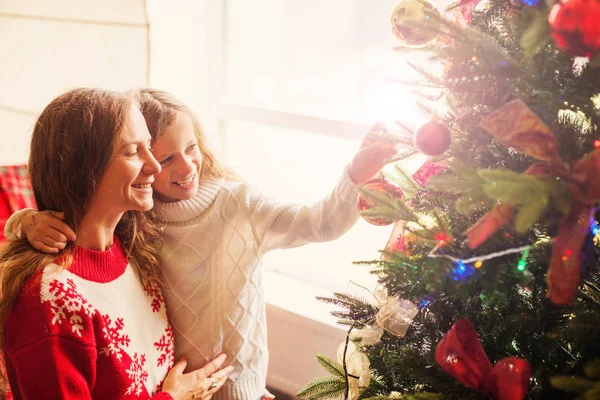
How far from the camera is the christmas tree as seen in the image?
0.63 m

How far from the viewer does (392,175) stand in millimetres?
1024

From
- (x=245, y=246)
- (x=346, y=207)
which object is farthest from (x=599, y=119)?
(x=245, y=246)

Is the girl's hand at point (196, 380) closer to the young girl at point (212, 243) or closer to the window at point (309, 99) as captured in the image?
the young girl at point (212, 243)

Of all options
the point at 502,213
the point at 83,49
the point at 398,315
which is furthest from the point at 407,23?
the point at 83,49

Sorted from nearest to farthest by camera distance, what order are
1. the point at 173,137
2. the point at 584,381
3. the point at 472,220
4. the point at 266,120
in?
the point at 584,381 → the point at 472,220 → the point at 173,137 → the point at 266,120

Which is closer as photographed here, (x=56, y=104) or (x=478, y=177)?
(x=478, y=177)

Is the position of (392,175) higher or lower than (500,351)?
higher

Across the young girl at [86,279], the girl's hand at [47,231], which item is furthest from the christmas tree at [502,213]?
the girl's hand at [47,231]

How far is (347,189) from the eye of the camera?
107 cm

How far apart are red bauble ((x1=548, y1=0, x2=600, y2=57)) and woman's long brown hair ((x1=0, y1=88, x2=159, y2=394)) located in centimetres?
81

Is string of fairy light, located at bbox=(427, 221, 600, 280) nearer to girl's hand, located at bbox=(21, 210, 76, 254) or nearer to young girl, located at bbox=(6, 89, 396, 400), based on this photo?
young girl, located at bbox=(6, 89, 396, 400)

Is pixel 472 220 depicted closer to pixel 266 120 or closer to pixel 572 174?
pixel 572 174

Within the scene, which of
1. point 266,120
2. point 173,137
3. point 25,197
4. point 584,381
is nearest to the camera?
point 584,381

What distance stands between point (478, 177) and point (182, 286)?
819 mm
